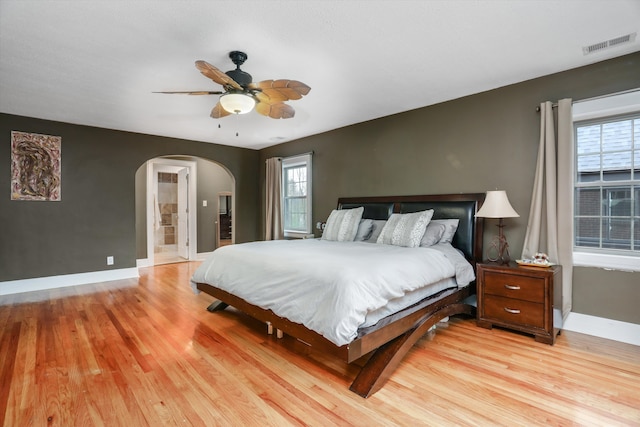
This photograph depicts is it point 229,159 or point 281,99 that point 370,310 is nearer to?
point 281,99

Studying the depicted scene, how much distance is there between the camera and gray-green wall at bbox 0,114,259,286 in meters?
4.31

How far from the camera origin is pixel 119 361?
7.65 feet

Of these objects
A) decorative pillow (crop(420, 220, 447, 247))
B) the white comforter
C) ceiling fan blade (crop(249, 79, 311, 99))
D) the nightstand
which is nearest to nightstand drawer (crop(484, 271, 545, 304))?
the nightstand

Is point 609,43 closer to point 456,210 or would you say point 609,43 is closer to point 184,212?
point 456,210

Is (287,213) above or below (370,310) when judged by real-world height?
above

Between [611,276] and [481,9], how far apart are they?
2.51m

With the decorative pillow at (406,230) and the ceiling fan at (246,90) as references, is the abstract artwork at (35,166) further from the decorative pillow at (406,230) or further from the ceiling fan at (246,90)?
the decorative pillow at (406,230)

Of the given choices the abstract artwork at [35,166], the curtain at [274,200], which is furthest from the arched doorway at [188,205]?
the abstract artwork at [35,166]

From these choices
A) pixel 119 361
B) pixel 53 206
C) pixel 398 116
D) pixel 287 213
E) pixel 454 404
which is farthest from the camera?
pixel 287 213

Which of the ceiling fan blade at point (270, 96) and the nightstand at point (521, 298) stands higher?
the ceiling fan blade at point (270, 96)

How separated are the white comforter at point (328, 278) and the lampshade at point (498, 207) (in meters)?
0.51

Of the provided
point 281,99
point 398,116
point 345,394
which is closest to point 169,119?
point 281,99

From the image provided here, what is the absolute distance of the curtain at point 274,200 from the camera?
238 inches

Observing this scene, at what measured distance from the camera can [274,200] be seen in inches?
241
